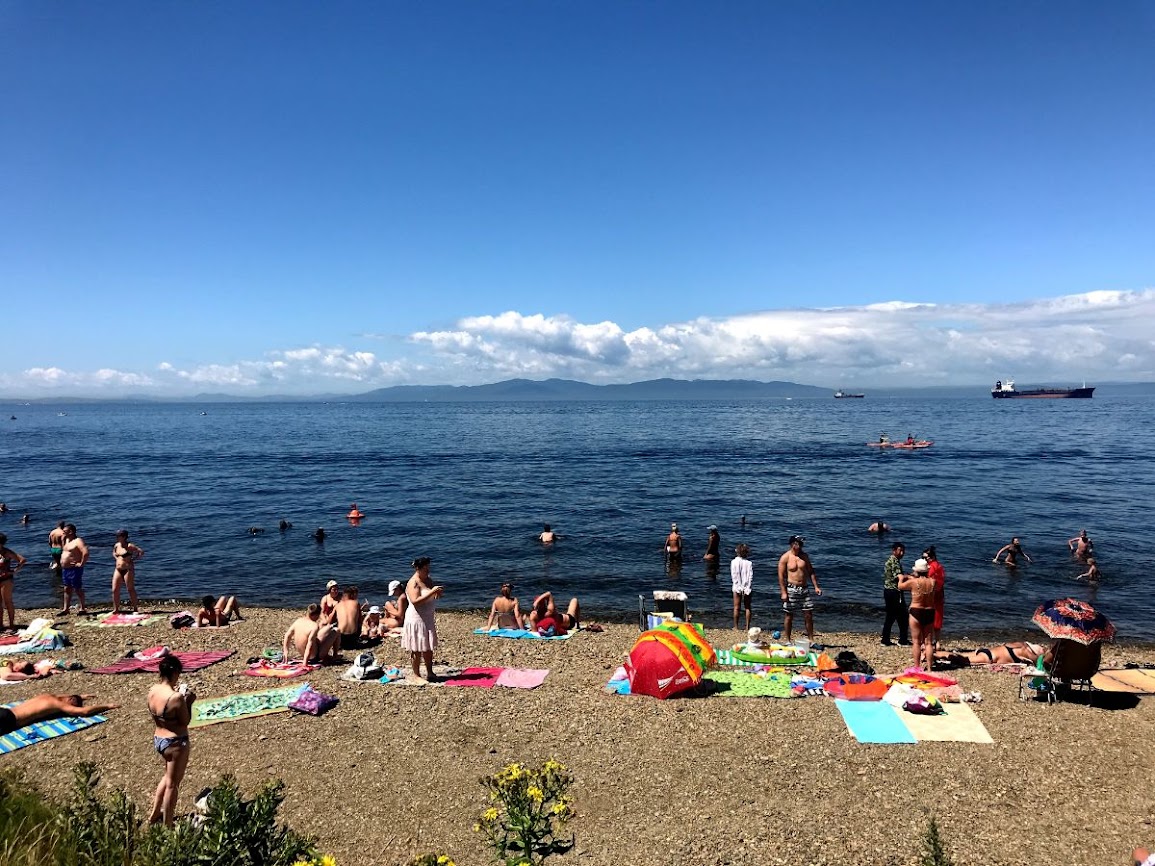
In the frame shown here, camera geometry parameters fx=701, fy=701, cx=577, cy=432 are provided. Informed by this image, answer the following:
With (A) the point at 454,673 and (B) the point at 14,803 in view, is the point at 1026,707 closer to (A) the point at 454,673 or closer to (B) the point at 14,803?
(A) the point at 454,673

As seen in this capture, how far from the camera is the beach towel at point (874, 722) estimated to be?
995cm

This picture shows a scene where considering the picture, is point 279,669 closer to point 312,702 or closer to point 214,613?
point 312,702

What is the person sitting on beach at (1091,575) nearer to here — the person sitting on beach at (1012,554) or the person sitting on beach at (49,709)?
the person sitting on beach at (1012,554)

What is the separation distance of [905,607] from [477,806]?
10.7 meters

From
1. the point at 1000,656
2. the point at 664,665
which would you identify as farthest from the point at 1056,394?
the point at 664,665

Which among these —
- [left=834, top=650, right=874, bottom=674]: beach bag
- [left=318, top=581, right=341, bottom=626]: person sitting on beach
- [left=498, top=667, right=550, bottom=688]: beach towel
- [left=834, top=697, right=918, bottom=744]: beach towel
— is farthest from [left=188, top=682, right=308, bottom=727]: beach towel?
[left=834, top=650, right=874, bottom=674]: beach bag

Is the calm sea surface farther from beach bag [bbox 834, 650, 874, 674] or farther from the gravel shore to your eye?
the gravel shore

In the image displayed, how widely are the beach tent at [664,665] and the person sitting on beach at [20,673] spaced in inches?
428

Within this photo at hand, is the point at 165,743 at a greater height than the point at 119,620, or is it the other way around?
the point at 165,743

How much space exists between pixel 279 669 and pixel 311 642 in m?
0.71

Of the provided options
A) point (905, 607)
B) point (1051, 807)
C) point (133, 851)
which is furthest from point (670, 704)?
point (133, 851)

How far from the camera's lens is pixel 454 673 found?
13.1 metres

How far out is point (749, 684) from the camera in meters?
12.1

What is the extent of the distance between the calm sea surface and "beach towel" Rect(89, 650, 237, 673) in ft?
24.2
